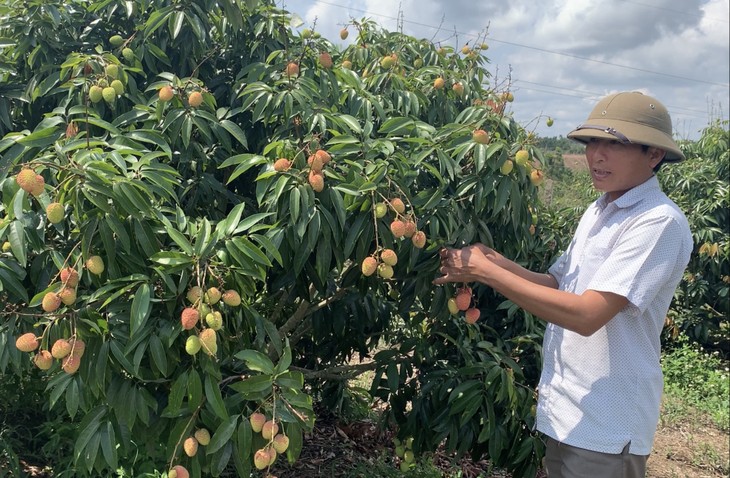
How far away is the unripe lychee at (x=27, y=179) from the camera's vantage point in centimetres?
132

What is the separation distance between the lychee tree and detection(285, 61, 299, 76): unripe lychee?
0.5 inches

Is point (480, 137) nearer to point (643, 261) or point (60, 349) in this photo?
point (643, 261)

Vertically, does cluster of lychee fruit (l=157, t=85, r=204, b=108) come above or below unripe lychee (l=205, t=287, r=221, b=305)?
above

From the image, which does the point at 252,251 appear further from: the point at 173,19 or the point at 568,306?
the point at 173,19

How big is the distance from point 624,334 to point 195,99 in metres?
1.38

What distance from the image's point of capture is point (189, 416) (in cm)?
146

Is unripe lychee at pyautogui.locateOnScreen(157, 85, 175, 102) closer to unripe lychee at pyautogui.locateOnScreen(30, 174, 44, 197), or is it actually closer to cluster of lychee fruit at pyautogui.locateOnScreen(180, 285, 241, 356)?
unripe lychee at pyautogui.locateOnScreen(30, 174, 44, 197)

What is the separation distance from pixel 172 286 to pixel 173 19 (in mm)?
1099

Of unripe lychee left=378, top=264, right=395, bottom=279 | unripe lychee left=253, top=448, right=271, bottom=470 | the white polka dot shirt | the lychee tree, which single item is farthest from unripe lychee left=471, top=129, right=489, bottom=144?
unripe lychee left=253, top=448, right=271, bottom=470

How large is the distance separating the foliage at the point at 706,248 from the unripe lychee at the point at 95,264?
5129 millimetres

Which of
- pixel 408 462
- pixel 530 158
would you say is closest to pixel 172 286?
pixel 530 158

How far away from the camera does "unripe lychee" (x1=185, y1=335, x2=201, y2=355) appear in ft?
4.35

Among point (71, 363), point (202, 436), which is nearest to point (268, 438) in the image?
point (202, 436)

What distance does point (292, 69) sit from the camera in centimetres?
206
